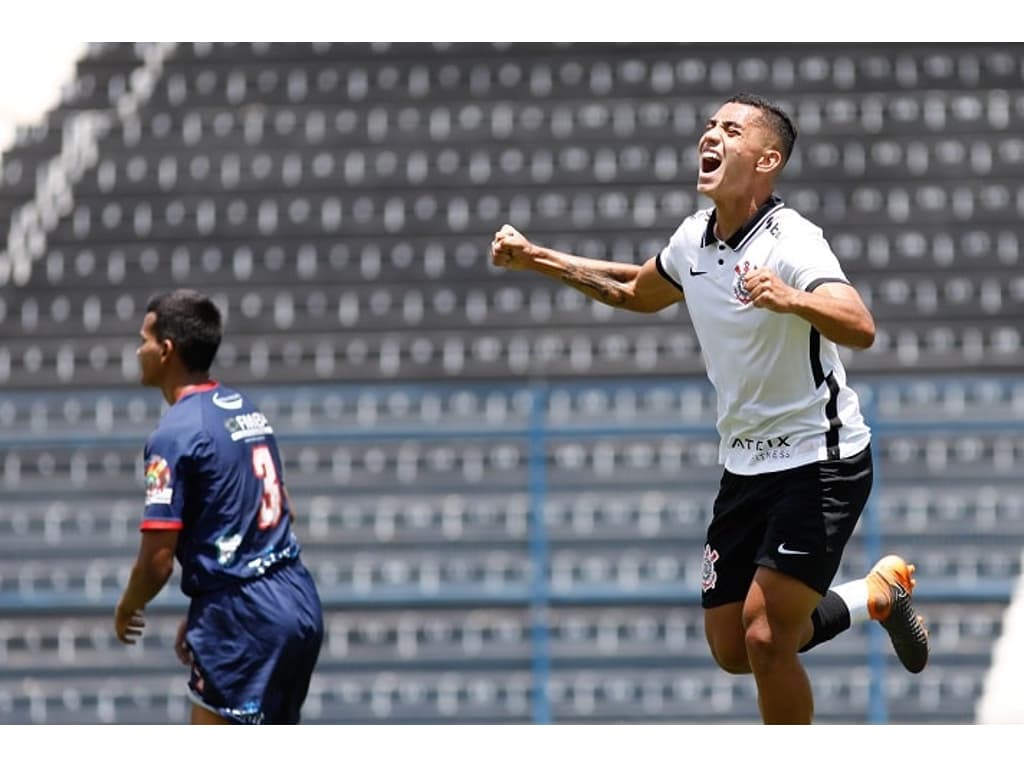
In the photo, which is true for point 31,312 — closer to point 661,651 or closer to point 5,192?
point 5,192

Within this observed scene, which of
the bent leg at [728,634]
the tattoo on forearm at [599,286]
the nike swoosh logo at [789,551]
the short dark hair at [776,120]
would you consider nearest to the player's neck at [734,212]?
the short dark hair at [776,120]

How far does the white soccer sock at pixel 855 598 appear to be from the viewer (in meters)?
5.17

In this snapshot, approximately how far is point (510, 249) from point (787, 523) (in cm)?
113

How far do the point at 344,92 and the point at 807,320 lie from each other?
7.59 metres

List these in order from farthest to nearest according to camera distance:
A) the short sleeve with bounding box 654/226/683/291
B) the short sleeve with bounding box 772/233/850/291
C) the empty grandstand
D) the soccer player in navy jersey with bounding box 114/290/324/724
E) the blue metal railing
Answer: the empty grandstand < the blue metal railing < the soccer player in navy jersey with bounding box 114/290/324/724 < the short sleeve with bounding box 654/226/683/291 < the short sleeve with bounding box 772/233/850/291

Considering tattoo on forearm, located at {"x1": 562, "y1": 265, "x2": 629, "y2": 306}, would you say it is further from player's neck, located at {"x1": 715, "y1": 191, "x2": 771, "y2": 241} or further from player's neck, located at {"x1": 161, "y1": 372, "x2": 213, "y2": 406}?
Result: player's neck, located at {"x1": 161, "y1": 372, "x2": 213, "y2": 406}

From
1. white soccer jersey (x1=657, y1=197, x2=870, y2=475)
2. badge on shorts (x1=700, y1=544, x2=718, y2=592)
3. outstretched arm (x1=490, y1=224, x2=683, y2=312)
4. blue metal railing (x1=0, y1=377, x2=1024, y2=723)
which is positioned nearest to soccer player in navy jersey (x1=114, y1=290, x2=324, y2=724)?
outstretched arm (x1=490, y1=224, x2=683, y2=312)

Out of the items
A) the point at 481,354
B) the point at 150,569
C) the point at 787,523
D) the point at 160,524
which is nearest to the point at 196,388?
the point at 160,524

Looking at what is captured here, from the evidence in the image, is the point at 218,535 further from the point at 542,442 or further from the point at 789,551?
the point at 542,442

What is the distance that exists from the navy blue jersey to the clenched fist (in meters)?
1.06

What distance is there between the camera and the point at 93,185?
1124cm

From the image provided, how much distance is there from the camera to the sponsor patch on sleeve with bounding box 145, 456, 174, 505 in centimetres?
521

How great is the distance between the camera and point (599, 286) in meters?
5.21

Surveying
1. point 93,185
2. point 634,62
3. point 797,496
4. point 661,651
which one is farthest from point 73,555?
point 797,496
